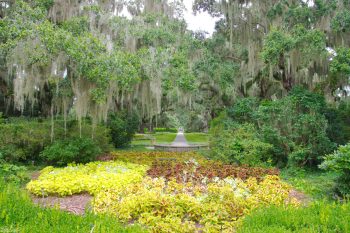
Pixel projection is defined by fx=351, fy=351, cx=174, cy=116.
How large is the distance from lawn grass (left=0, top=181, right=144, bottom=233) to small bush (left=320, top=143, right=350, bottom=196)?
3462mm

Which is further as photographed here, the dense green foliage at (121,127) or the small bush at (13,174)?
the dense green foliage at (121,127)

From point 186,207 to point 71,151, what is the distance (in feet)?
17.9

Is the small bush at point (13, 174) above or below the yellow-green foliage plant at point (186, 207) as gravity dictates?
above

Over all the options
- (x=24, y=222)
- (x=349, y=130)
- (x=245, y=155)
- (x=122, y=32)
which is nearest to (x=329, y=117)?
(x=349, y=130)

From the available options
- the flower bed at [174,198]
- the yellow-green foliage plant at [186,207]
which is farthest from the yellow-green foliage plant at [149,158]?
the yellow-green foliage plant at [186,207]

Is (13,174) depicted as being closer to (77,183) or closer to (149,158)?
(77,183)

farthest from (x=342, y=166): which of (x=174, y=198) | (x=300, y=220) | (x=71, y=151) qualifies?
(x=71, y=151)

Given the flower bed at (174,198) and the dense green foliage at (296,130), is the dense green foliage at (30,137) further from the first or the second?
the dense green foliage at (296,130)

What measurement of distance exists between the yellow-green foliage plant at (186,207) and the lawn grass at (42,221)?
862mm

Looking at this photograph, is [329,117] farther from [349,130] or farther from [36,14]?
[36,14]

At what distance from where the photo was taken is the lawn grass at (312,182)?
6.11 metres

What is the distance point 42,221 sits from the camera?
3.39 meters

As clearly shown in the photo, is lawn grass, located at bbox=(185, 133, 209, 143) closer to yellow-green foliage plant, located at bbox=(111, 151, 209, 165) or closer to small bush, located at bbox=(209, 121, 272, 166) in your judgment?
yellow-green foliage plant, located at bbox=(111, 151, 209, 165)

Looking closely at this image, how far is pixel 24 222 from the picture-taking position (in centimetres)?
349
